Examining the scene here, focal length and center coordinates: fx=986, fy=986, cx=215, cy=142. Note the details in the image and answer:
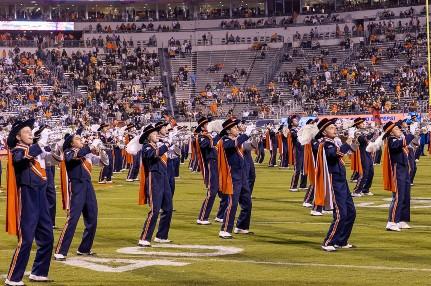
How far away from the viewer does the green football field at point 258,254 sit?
38.1 feet

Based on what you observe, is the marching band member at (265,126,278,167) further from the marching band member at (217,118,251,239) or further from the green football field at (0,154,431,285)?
the marching band member at (217,118,251,239)

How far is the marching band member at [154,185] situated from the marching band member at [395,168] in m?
3.66

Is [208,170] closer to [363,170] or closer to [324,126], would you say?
[324,126]

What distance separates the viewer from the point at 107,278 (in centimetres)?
1177

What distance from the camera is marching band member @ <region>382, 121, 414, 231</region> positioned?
15.9 m

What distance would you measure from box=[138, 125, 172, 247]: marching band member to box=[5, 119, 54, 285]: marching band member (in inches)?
137

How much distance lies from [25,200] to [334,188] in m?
4.76

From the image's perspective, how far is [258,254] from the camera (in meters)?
13.7

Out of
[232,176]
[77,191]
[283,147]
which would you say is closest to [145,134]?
[232,176]

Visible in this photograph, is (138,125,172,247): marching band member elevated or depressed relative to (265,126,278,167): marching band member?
elevated

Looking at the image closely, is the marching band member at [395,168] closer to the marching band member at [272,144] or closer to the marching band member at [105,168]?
the marching band member at [105,168]

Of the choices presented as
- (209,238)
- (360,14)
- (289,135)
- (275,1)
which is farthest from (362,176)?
(275,1)

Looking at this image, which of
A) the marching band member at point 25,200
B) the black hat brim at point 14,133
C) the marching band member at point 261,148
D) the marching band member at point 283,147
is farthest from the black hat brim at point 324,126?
the marching band member at point 261,148

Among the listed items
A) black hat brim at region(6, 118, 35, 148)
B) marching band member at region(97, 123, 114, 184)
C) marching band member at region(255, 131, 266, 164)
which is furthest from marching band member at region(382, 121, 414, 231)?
marching band member at region(255, 131, 266, 164)
